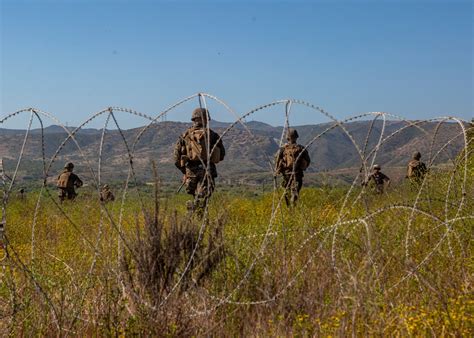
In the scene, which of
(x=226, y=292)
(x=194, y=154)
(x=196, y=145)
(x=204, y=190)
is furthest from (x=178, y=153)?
(x=226, y=292)

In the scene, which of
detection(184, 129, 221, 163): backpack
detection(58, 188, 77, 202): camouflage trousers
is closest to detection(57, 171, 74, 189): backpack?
detection(58, 188, 77, 202): camouflage trousers

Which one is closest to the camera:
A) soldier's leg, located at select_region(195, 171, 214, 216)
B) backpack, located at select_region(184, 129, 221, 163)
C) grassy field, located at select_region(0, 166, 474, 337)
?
grassy field, located at select_region(0, 166, 474, 337)

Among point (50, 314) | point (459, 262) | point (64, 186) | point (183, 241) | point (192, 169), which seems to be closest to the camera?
point (50, 314)

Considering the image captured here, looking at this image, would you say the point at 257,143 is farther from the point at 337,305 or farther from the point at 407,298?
the point at 407,298

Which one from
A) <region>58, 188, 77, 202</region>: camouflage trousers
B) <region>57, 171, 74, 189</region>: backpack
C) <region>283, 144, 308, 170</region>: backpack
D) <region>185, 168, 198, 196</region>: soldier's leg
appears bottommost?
<region>58, 188, 77, 202</region>: camouflage trousers

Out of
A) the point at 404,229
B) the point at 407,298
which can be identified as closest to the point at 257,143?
the point at 407,298

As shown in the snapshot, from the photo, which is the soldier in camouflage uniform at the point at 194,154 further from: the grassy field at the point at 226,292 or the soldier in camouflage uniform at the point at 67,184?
the soldier in camouflage uniform at the point at 67,184

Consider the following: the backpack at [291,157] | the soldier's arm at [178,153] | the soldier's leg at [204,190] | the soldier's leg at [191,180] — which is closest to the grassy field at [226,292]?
the soldier's leg at [204,190]

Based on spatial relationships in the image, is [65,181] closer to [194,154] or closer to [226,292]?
[194,154]

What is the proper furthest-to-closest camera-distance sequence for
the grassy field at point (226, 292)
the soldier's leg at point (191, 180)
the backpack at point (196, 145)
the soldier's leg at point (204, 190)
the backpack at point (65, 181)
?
the backpack at point (65, 181)
the soldier's leg at point (191, 180)
the backpack at point (196, 145)
the soldier's leg at point (204, 190)
the grassy field at point (226, 292)

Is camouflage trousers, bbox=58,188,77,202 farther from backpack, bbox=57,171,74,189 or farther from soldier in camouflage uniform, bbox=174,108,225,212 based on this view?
soldier in camouflage uniform, bbox=174,108,225,212

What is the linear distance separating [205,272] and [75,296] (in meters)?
1.08

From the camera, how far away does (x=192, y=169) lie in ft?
36.0

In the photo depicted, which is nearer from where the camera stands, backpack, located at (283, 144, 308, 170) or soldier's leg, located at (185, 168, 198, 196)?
soldier's leg, located at (185, 168, 198, 196)
